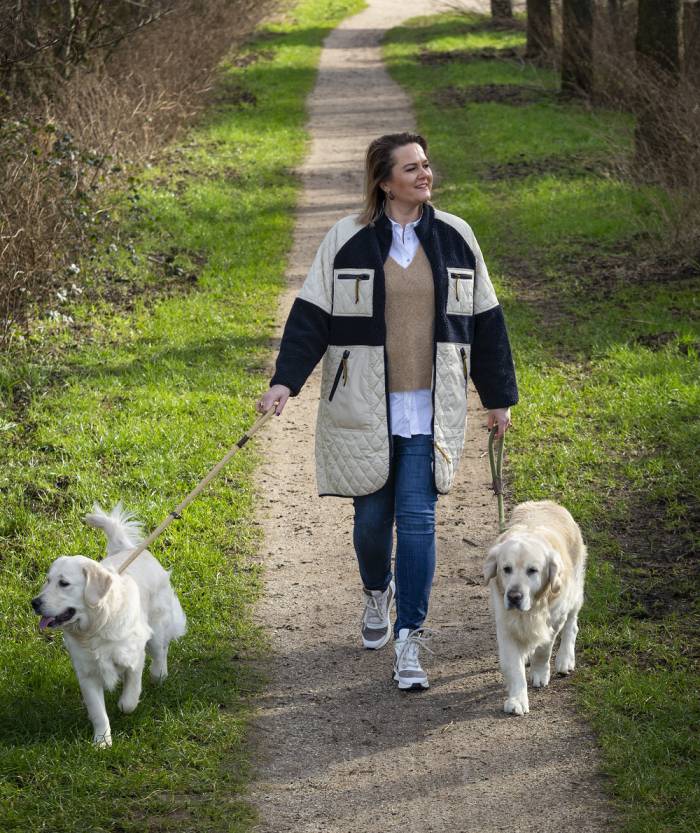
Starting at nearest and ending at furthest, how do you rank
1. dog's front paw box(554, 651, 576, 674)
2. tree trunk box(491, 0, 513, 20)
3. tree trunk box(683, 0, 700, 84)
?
1. dog's front paw box(554, 651, 576, 674)
2. tree trunk box(683, 0, 700, 84)
3. tree trunk box(491, 0, 513, 20)

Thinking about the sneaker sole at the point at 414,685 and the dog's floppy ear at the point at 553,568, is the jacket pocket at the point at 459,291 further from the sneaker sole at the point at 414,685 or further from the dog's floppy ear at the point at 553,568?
the sneaker sole at the point at 414,685

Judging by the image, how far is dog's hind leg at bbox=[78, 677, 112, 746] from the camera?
4.62 meters

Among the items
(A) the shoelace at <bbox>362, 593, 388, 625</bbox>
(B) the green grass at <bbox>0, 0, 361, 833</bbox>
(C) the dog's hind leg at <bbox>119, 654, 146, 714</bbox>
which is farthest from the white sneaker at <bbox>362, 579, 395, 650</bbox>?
(C) the dog's hind leg at <bbox>119, 654, 146, 714</bbox>

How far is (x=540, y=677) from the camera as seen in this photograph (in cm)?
508

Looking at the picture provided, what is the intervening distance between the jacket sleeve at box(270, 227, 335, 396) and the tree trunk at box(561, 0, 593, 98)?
1753 centimetres

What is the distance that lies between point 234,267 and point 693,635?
8274mm

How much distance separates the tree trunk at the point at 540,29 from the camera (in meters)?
25.4

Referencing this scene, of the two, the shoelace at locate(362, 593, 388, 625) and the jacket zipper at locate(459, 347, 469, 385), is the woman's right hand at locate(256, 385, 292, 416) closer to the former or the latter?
the jacket zipper at locate(459, 347, 469, 385)

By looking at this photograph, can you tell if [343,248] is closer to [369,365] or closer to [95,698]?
[369,365]

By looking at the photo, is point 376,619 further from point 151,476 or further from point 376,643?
point 151,476

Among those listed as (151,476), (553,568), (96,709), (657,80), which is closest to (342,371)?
(553,568)

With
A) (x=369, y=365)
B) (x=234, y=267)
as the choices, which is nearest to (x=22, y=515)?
(x=369, y=365)

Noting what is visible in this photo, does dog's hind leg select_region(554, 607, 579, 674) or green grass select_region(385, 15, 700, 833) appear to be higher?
dog's hind leg select_region(554, 607, 579, 674)

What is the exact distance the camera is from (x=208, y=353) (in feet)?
32.7
